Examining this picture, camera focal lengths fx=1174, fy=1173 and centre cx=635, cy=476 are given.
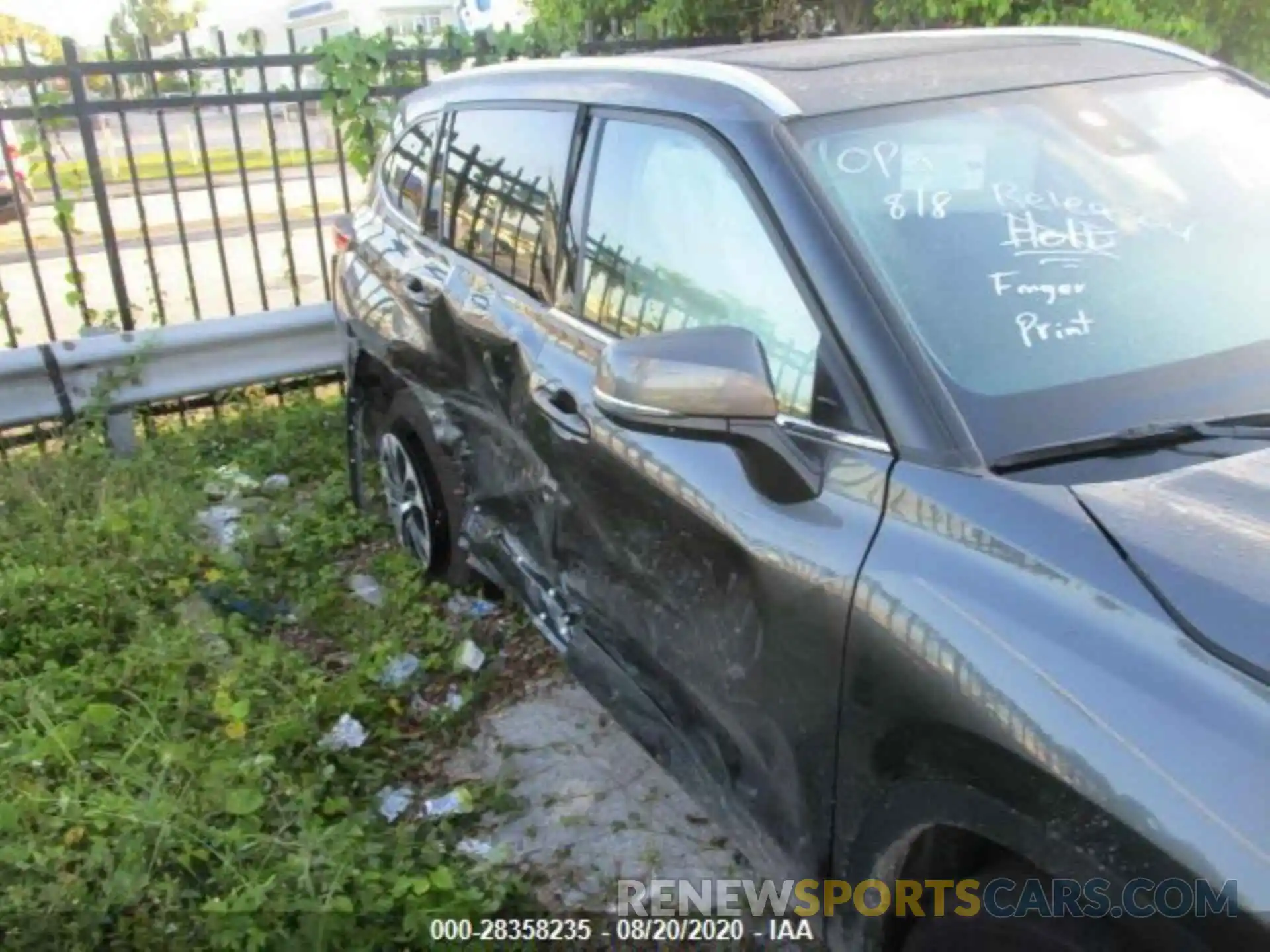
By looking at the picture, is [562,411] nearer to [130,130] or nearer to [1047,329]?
[1047,329]

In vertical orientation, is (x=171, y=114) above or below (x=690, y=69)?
below

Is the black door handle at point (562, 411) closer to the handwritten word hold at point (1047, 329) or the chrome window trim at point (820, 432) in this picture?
the chrome window trim at point (820, 432)

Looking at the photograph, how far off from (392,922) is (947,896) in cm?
149

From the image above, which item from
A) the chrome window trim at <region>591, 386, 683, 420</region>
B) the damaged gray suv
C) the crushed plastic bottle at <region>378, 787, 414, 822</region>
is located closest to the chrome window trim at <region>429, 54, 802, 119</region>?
the damaged gray suv

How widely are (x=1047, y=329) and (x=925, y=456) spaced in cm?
41

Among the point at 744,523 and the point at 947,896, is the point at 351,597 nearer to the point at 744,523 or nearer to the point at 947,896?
the point at 744,523

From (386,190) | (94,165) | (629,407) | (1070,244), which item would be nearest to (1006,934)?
(629,407)

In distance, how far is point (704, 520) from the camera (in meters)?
2.34

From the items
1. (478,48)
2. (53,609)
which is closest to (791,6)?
(478,48)

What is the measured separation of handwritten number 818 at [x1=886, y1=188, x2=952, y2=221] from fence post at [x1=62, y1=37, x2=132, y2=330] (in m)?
4.94

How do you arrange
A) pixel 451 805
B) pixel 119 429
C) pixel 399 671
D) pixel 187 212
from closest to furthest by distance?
pixel 451 805, pixel 399 671, pixel 119 429, pixel 187 212

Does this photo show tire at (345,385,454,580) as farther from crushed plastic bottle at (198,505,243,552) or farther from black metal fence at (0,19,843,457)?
black metal fence at (0,19,843,457)

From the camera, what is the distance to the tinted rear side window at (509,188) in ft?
10.4

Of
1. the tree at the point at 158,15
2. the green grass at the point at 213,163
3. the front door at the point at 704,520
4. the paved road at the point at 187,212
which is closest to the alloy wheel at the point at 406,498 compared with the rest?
the front door at the point at 704,520
